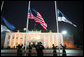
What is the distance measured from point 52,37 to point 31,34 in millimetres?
15863

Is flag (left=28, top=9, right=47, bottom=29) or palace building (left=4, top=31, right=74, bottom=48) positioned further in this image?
palace building (left=4, top=31, right=74, bottom=48)

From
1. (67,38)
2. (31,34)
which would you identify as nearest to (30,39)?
(31,34)

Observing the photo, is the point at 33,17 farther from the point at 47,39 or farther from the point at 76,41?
the point at 76,41

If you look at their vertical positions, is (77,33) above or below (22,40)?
above

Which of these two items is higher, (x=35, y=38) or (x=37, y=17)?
(x=37, y=17)

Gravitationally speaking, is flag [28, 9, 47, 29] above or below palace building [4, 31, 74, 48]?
above

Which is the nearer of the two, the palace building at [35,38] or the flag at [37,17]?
the flag at [37,17]

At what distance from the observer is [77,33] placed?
56.0 m

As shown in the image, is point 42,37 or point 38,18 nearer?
point 38,18

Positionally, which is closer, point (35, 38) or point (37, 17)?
point (37, 17)

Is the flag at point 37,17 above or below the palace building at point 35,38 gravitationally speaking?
above

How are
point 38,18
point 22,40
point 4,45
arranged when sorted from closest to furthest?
point 38,18
point 4,45
point 22,40

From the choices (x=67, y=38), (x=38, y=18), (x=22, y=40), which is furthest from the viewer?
(x=67, y=38)

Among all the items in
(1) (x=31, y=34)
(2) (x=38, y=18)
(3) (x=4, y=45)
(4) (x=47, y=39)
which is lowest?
(3) (x=4, y=45)
